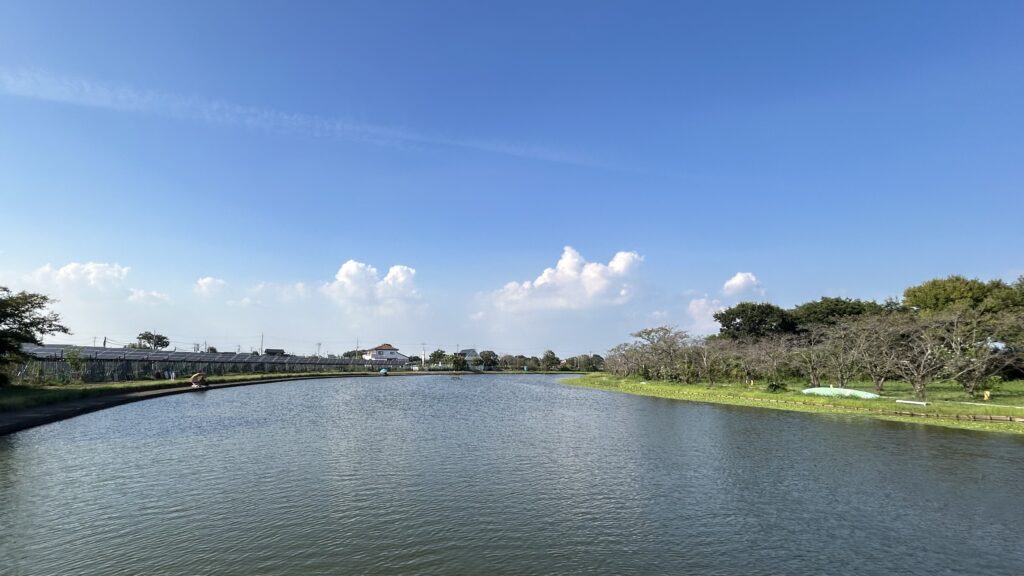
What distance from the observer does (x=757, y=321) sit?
6656cm

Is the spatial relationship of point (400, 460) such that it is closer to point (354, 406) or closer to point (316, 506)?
point (316, 506)

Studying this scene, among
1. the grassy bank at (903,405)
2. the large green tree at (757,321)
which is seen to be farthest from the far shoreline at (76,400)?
the large green tree at (757,321)

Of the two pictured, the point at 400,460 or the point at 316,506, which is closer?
the point at 316,506

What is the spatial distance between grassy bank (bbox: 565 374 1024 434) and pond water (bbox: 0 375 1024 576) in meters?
4.14

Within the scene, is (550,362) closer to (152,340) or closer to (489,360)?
(489,360)

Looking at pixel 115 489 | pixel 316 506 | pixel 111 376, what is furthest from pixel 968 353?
pixel 111 376

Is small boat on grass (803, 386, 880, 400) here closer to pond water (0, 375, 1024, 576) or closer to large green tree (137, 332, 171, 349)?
pond water (0, 375, 1024, 576)

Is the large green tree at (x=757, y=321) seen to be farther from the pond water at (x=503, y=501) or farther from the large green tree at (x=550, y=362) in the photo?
the large green tree at (x=550, y=362)

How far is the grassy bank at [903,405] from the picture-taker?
25062mm

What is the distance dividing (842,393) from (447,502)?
3293 centimetres

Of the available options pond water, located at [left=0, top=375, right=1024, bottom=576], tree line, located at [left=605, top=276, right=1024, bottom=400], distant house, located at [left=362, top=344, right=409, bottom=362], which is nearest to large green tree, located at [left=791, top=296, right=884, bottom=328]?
tree line, located at [left=605, top=276, right=1024, bottom=400]

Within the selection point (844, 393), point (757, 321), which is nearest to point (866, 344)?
point (844, 393)

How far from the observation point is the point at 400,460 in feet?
56.1

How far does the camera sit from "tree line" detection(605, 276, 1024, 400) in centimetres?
3366
